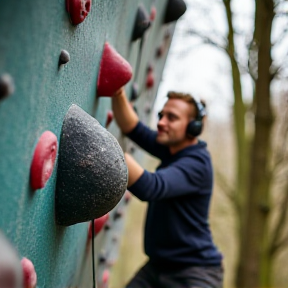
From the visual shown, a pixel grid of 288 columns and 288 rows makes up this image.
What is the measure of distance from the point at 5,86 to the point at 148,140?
182 centimetres

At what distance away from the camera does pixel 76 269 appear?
83.5 inches

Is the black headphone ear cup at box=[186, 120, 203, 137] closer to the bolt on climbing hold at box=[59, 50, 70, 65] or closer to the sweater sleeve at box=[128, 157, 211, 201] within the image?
the sweater sleeve at box=[128, 157, 211, 201]

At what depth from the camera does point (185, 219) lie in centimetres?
259

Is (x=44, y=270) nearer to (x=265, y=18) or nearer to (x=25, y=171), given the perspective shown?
(x=25, y=171)

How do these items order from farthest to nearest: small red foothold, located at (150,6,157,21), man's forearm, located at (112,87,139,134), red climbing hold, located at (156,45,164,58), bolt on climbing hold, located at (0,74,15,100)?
red climbing hold, located at (156,45,164,58) → small red foothold, located at (150,6,157,21) → man's forearm, located at (112,87,139,134) → bolt on climbing hold, located at (0,74,15,100)

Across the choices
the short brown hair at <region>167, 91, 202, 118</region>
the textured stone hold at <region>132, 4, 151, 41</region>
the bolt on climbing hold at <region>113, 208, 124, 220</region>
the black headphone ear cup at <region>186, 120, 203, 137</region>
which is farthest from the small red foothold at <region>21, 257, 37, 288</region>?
the bolt on climbing hold at <region>113, 208, 124, 220</region>

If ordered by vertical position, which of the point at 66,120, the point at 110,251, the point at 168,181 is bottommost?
the point at 110,251

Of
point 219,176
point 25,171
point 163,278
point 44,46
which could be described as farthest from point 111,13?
point 219,176

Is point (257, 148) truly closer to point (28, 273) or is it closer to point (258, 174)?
point (258, 174)

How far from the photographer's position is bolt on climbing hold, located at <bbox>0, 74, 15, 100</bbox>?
1.00 meters

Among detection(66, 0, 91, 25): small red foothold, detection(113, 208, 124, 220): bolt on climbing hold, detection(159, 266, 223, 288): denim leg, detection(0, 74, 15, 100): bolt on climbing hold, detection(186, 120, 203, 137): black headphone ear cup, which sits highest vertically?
detection(66, 0, 91, 25): small red foothold

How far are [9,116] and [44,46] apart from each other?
216 mm

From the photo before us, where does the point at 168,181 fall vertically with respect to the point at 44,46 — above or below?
below

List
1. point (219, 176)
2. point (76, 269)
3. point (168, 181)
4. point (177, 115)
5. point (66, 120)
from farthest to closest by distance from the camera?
1. point (219, 176)
2. point (177, 115)
3. point (168, 181)
4. point (76, 269)
5. point (66, 120)
